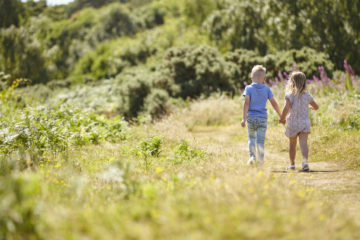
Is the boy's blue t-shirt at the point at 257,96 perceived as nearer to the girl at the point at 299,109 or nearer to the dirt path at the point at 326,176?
the girl at the point at 299,109

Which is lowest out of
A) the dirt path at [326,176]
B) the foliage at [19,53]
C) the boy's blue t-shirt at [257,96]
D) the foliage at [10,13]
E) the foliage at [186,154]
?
the dirt path at [326,176]

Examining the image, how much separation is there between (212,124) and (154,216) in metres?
9.80

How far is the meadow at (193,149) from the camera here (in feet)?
8.66

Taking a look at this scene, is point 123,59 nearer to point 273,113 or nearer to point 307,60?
point 307,60

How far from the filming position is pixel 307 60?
51.3 ft

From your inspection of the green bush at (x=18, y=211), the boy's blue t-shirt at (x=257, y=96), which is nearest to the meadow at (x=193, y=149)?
the green bush at (x=18, y=211)

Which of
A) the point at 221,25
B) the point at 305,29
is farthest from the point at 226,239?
the point at 221,25

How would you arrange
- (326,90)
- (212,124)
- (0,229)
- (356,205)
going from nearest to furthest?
1. (0,229)
2. (356,205)
3. (326,90)
4. (212,124)

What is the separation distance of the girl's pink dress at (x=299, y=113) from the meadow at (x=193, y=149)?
0.74m

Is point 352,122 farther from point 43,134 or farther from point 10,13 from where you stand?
point 10,13

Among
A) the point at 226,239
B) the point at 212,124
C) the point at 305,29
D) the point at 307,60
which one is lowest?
the point at 212,124

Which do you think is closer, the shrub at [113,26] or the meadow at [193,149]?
the meadow at [193,149]

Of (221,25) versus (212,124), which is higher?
(221,25)

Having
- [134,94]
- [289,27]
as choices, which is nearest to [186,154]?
[134,94]
